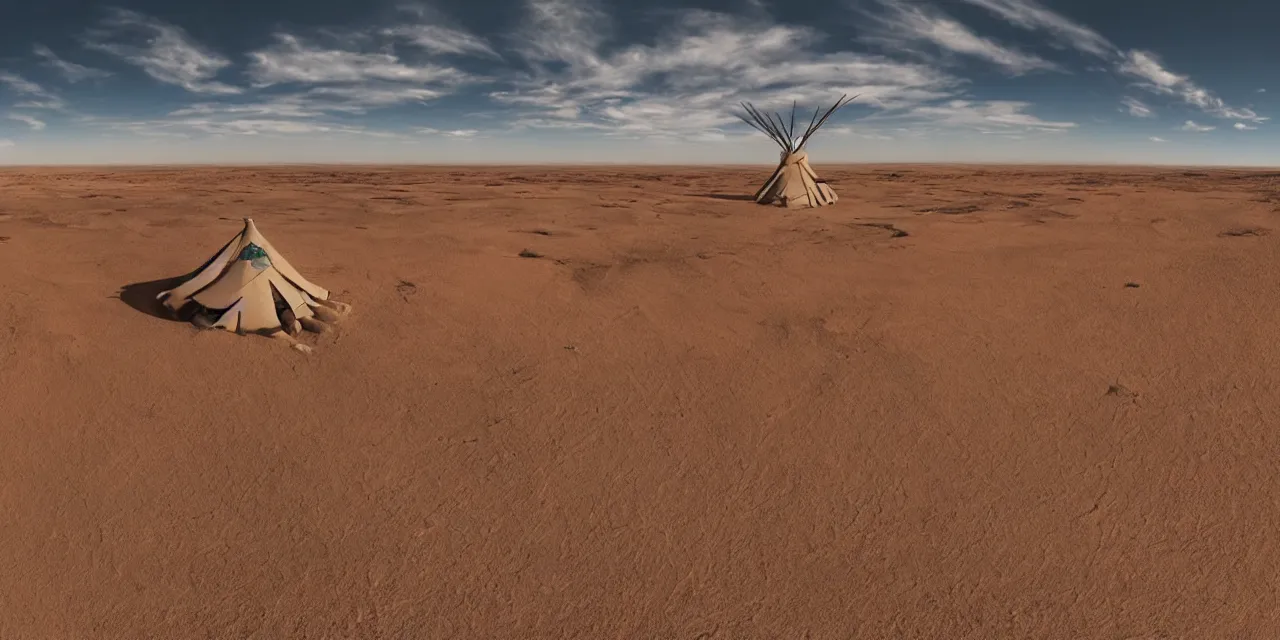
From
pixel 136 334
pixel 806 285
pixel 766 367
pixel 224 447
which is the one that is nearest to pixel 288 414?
pixel 224 447

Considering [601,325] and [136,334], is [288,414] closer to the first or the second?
[136,334]

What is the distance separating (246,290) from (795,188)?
8.88 metres

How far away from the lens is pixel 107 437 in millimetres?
2920

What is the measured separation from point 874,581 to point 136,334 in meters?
3.92

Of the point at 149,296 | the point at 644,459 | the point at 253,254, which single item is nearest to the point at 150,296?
the point at 149,296

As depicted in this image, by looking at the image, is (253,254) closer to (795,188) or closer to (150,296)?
(150,296)

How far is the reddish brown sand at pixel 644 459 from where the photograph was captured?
2246 millimetres

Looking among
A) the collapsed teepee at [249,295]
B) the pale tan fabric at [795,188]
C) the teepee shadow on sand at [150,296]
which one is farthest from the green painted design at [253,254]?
the pale tan fabric at [795,188]

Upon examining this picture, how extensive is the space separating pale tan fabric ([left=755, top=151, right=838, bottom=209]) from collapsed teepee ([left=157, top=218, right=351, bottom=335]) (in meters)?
8.15

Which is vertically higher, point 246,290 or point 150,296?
point 246,290

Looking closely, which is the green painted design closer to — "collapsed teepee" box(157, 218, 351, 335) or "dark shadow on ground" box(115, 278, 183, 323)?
"collapsed teepee" box(157, 218, 351, 335)

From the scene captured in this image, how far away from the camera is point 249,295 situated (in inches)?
149

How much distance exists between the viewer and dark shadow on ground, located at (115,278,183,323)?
3.94 metres

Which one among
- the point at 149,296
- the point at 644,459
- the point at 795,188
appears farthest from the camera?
the point at 795,188
